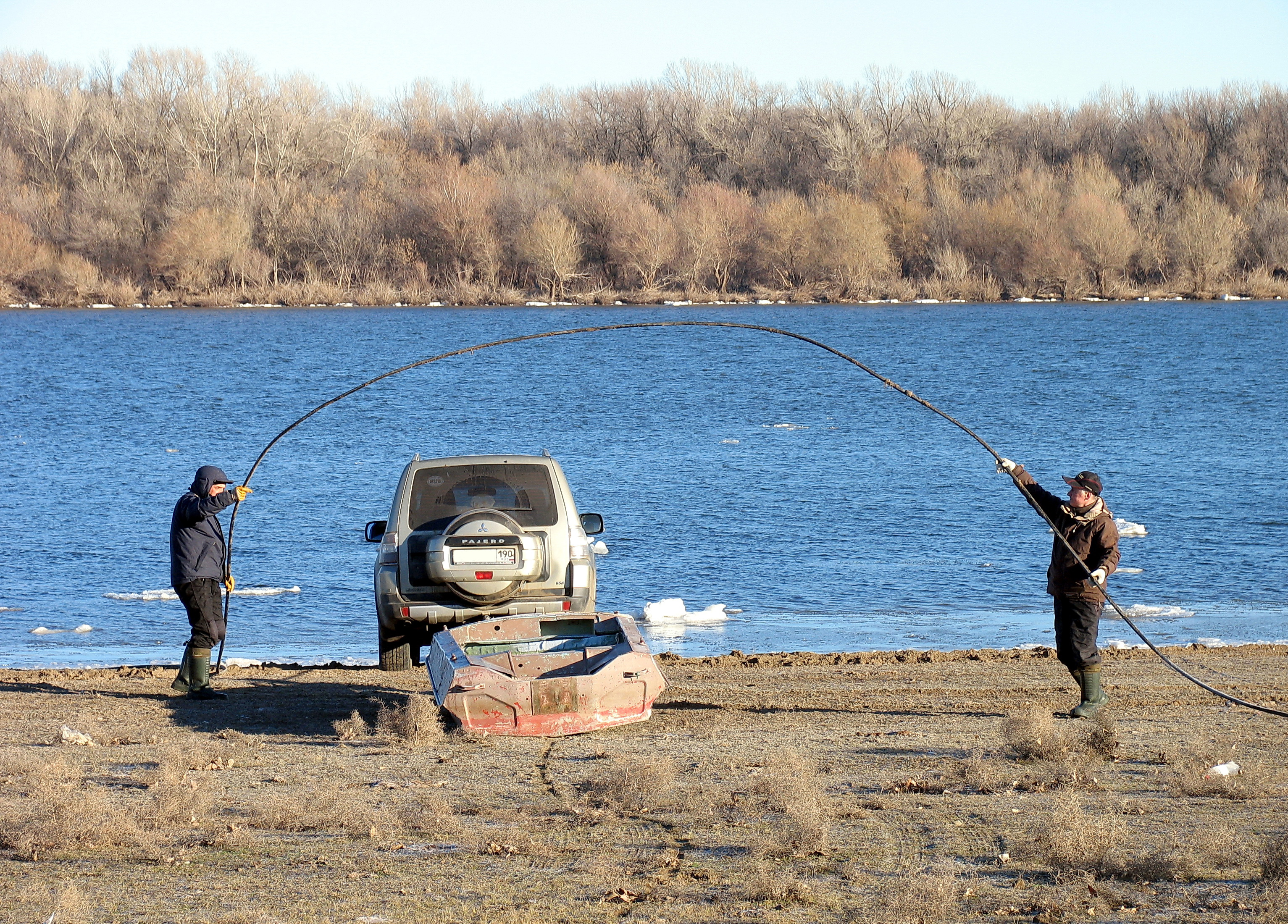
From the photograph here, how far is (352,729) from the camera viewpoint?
30.7ft

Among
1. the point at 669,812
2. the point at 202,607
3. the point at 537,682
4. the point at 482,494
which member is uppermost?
the point at 482,494

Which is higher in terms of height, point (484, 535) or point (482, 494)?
point (482, 494)

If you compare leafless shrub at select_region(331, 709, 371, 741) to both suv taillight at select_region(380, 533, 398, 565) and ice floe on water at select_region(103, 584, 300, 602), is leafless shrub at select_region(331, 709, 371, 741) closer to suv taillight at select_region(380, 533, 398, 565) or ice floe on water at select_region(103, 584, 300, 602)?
suv taillight at select_region(380, 533, 398, 565)

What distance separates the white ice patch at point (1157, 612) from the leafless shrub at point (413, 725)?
10860 mm

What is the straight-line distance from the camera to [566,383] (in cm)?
5566

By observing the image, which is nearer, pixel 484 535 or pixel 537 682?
pixel 537 682

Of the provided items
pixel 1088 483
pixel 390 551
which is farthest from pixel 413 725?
pixel 1088 483

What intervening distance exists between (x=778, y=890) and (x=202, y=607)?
634 cm

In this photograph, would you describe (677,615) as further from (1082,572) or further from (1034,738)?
(1034,738)

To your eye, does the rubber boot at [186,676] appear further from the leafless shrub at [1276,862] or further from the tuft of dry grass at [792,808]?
the leafless shrub at [1276,862]

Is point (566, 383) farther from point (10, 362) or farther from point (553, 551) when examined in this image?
point (553, 551)

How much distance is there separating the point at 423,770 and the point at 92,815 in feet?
6.70

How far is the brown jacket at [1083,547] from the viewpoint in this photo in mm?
9438

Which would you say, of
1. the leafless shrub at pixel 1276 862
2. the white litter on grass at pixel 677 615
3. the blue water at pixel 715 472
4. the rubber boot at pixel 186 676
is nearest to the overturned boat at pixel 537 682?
the rubber boot at pixel 186 676
